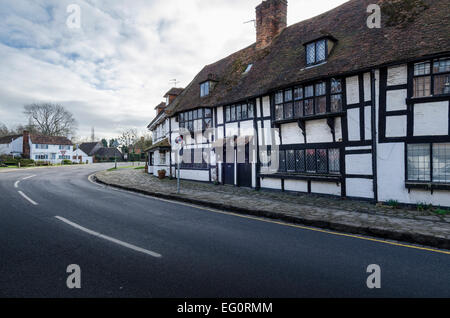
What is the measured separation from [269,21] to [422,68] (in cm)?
1132

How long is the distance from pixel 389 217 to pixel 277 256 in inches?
206

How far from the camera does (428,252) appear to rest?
5.41 m

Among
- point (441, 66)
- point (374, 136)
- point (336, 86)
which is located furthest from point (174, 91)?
point (441, 66)

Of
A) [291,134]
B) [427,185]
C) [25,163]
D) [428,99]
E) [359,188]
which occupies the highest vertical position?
[428,99]

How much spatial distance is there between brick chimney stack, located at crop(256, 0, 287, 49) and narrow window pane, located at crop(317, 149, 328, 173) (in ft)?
33.1

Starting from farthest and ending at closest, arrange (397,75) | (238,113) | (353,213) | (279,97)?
(238,113), (279,97), (397,75), (353,213)

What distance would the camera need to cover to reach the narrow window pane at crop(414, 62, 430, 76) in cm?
936

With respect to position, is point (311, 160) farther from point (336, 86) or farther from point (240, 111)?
point (240, 111)

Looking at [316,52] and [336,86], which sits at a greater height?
[316,52]

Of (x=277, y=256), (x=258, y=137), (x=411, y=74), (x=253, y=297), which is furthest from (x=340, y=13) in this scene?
(x=253, y=297)

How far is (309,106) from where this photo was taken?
1217 cm

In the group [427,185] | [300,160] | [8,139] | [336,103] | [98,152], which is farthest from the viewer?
[98,152]

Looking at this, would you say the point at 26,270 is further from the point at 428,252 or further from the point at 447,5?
the point at 447,5

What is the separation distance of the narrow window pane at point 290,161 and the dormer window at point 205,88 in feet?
30.2
